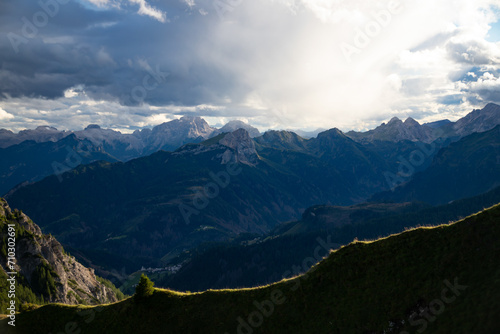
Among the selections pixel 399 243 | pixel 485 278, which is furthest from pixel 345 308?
pixel 485 278

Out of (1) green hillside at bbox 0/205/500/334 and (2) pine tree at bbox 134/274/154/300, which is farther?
(2) pine tree at bbox 134/274/154/300

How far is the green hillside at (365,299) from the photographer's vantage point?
115 feet

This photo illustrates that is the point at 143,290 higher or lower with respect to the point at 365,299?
higher

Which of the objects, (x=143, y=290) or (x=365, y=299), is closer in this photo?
(x=365, y=299)

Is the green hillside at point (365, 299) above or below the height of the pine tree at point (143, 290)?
below

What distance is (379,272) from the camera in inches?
1657

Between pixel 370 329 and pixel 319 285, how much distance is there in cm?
894

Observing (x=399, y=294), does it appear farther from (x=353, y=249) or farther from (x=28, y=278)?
(x=28, y=278)

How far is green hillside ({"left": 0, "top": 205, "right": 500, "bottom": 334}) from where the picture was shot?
3503 centimetres

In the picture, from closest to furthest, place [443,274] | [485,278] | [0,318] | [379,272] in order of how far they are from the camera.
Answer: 1. [485,278]
2. [443,274]
3. [379,272]
4. [0,318]

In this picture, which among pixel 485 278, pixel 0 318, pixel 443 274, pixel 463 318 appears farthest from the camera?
pixel 0 318

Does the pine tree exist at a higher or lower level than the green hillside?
higher

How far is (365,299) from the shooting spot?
40.1 metres

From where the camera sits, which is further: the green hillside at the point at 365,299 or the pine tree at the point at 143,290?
the pine tree at the point at 143,290
